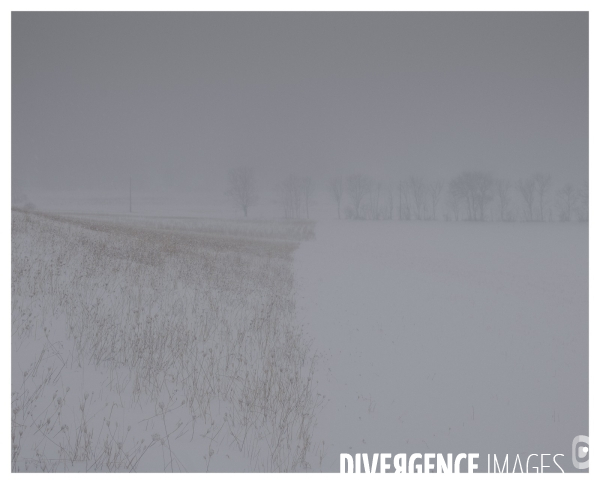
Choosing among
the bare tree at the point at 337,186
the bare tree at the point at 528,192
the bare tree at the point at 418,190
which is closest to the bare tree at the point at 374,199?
the bare tree at the point at 337,186

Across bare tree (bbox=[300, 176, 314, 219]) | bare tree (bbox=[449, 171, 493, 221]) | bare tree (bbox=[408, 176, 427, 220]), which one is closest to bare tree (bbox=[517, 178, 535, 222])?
bare tree (bbox=[449, 171, 493, 221])

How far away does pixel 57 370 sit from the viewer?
435 cm

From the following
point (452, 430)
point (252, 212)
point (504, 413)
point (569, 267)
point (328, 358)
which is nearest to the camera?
point (452, 430)

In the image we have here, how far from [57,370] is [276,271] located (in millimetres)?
11206

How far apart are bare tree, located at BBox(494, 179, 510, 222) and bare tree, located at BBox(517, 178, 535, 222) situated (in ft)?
10.9

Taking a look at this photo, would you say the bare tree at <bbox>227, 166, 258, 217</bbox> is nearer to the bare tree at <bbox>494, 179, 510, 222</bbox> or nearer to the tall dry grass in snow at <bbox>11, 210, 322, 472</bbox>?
the bare tree at <bbox>494, 179, 510, 222</bbox>

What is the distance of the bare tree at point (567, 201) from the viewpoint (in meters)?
70.9

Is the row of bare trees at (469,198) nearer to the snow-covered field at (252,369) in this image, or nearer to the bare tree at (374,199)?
the bare tree at (374,199)

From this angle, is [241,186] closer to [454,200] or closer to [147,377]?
[454,200]

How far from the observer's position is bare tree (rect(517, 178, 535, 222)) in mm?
75156

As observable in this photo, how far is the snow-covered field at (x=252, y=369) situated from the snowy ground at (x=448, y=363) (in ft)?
0.14

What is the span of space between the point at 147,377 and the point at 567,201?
94.7 meters
